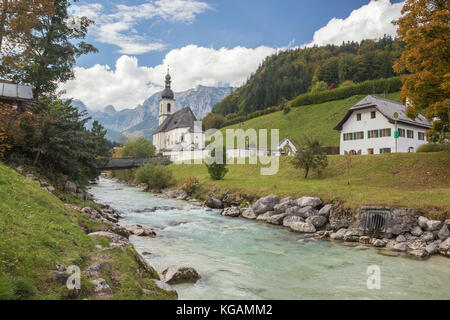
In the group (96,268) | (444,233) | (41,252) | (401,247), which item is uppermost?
(41,252)

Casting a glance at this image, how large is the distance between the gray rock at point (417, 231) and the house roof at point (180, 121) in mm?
77273

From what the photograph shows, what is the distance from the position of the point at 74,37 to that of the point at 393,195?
989 inches

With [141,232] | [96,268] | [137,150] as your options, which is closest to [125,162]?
[137,150]

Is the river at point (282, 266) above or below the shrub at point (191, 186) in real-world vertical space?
below

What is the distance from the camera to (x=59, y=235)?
769cm

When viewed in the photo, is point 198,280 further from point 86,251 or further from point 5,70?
point 5,70

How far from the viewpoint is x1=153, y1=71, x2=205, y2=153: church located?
81500 millimetres

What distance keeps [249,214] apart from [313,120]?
56.3 meters

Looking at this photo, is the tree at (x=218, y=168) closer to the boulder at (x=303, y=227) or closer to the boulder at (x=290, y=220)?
the boulder at (x=290, y=220)

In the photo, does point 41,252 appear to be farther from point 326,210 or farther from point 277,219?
point 326,210

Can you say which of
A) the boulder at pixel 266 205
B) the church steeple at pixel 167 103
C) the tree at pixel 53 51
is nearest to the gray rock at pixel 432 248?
the boulder at pixel 266 205

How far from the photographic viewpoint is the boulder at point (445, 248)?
1153 centimetres

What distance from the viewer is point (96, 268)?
6.43 m
